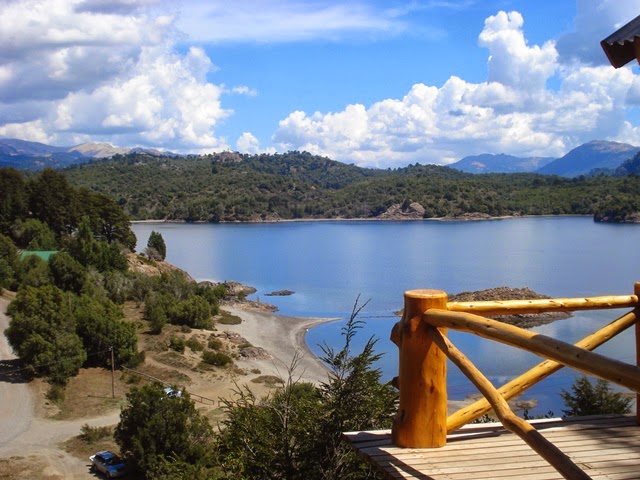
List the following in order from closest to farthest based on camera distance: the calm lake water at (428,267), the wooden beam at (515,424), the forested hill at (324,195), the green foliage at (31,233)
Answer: the wooden beam at (515,424), the calm lake water at (428,267), the green foliage at (31,233), the forested hill at (324,195)

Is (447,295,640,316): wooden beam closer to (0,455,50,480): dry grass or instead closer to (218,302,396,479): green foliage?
(218,302,396,479): green foliage

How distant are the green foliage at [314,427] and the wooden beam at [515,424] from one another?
1.75 meters

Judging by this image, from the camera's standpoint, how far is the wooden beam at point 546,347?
1.85 meters

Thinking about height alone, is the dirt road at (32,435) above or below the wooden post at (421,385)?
below

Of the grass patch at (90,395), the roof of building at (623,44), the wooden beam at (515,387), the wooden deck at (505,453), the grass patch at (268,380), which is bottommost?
the grass patch at (268,380)

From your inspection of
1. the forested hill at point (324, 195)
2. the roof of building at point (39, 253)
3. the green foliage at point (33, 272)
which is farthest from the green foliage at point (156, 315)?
the forested hill at point (324, 195)

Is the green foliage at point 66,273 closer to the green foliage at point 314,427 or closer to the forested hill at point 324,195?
the green foliage at point 314,427

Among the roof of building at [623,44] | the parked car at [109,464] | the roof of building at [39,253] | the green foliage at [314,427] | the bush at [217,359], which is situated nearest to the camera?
the roof of building at [623,44]

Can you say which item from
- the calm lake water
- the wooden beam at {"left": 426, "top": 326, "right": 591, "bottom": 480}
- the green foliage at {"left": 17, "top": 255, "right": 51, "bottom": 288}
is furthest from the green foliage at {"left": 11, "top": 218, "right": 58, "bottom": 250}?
Answer: the wooden beam at {"left": 426, "top": 326, "right": 591, "bottom": 480}

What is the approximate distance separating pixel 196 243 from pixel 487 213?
5465 centimetres

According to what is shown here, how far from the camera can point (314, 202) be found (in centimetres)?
13138

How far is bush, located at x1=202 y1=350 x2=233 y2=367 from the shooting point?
26.2 m

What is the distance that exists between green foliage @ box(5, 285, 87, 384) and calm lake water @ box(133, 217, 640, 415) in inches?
436

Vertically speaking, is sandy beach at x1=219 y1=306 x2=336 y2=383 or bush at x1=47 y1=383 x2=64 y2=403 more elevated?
bush at x1=47 y1=383 x2=64 y2=403
